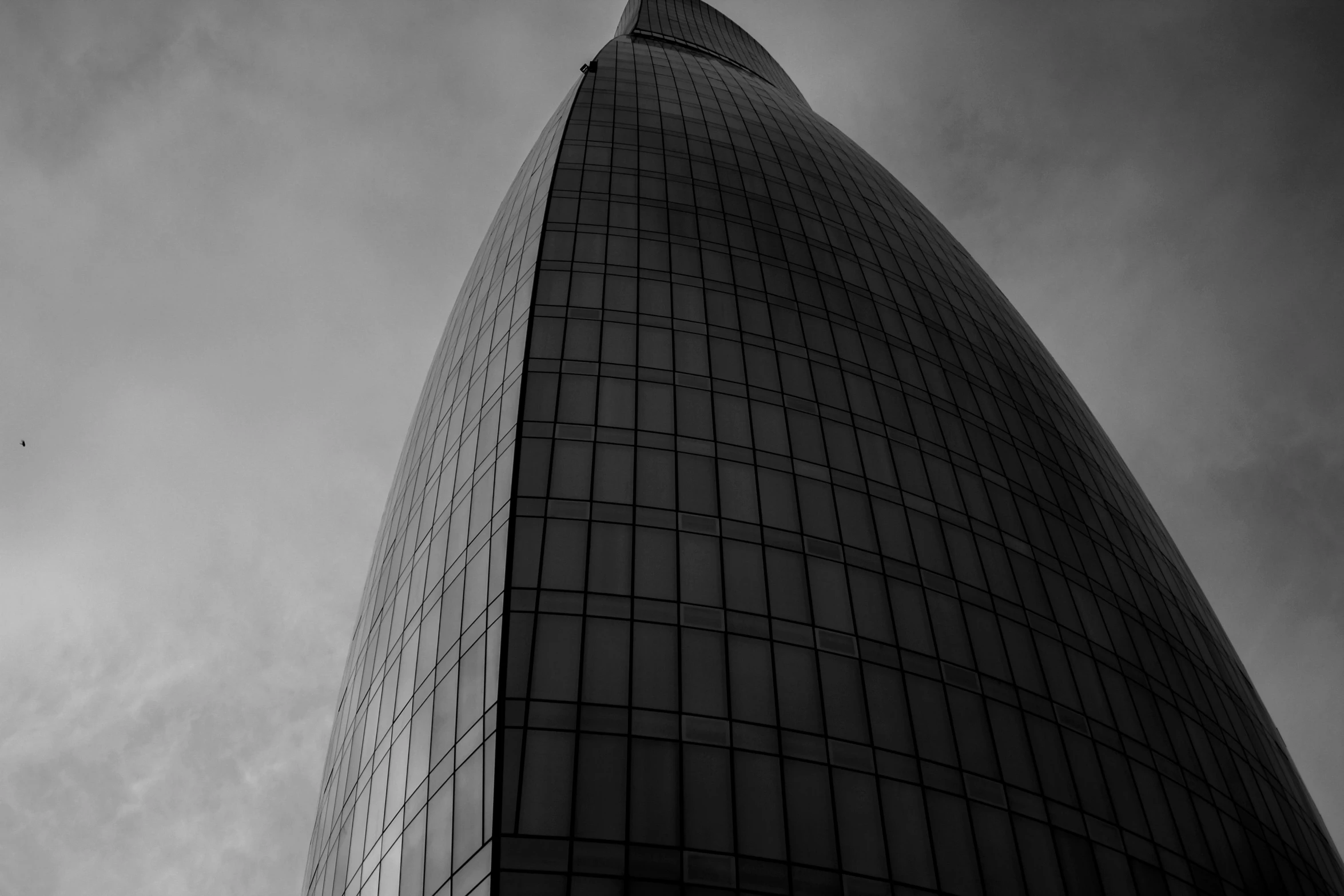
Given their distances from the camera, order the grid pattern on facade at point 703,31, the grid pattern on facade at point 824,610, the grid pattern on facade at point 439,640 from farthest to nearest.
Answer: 1. the grid pattern on facade at point 703,31
2. the grid pattern on facade at point 439,640
3. the grid pattern on facade at point 824,610

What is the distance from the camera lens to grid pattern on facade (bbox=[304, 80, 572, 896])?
95.4 feet

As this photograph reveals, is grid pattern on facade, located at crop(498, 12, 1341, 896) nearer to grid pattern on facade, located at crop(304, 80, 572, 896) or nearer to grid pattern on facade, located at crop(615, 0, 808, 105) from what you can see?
grid pattern on facade, located at crop(304, 80, 572, 896)

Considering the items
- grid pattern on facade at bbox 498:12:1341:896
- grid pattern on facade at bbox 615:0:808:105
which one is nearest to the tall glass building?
grid pattern on facade at bbox 498:12:1341:896

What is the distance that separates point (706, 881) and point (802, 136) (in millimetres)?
55997

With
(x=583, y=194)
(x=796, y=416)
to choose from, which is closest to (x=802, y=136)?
(x=583, y=194)

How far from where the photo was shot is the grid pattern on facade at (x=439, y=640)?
29.1 meters

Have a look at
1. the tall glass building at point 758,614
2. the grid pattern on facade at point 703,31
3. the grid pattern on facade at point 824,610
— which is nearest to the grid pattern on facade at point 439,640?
the tall glass building at point 758,614

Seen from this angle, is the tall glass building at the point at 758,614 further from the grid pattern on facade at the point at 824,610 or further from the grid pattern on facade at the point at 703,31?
the grid pattern on facade at the point at 703,31

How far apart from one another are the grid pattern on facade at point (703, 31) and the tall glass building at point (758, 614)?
159 ft

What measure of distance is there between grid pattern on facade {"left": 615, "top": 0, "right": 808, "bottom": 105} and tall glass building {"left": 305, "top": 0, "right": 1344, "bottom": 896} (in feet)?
159

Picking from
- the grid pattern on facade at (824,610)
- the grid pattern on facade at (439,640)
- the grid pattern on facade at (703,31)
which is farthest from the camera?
the grid pattern on facade at (703,31)

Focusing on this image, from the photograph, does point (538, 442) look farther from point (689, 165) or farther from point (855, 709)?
point (689, 165)

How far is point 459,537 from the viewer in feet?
123

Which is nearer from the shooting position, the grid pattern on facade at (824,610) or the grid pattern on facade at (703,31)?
the grid pattern on facade at (824,610)
